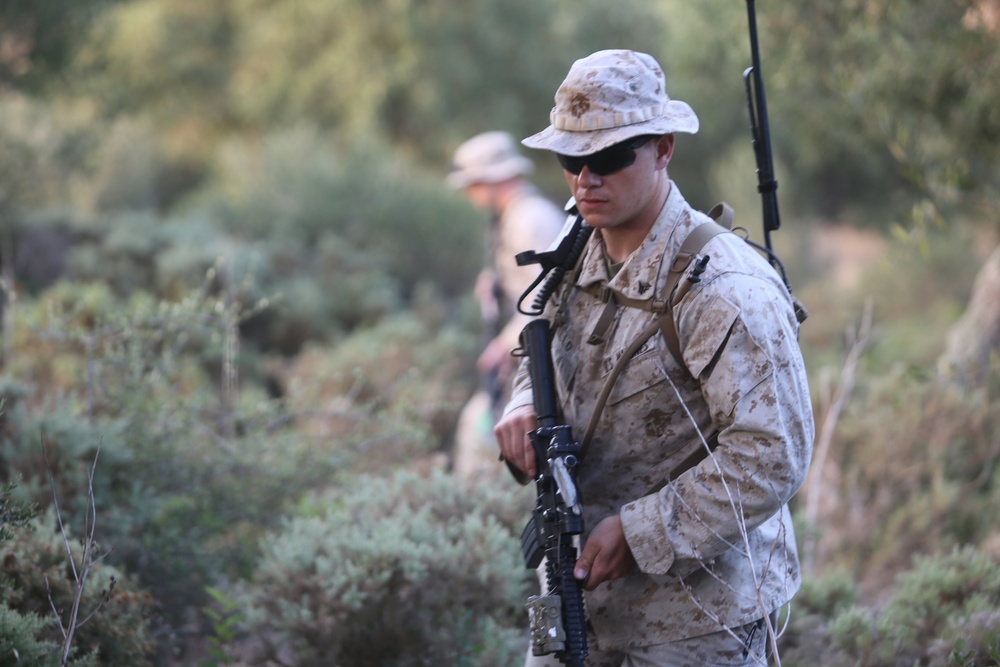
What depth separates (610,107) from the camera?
237cm

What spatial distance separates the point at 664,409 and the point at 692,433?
0.09m

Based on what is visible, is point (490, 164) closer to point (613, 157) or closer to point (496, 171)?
point (496, 171)

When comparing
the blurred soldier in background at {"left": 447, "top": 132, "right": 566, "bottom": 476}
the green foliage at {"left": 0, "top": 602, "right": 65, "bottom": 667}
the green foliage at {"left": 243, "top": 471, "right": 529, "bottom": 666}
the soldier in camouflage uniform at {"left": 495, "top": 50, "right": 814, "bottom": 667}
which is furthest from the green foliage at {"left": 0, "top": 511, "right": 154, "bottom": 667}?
the blurred soldier in background at {"left": 447, "top": 132, "right": 566, "bottom": 476}

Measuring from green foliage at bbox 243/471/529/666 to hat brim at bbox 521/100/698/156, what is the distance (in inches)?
70.9

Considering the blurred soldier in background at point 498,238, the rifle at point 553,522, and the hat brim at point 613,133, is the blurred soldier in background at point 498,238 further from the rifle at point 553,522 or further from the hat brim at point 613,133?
the hat brim at point 613,133

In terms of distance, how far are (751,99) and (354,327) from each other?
8.54 meters

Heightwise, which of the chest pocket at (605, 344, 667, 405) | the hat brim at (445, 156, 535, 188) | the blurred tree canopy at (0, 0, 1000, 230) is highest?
the blurred tree canopy at (0, 0, 1000, 230)

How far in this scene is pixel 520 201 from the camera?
20.1ft

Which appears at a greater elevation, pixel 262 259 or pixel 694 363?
pixel 262 259

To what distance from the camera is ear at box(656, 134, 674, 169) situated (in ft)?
8.02

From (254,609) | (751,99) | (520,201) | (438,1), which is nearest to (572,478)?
(751,99)

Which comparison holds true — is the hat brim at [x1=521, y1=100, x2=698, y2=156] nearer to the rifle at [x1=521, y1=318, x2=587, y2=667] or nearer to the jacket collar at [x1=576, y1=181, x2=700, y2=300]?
the jacket collar at [x1=576, y1=181, x2=700, y2=300]

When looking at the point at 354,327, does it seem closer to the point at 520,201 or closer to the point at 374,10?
the point at 520,201

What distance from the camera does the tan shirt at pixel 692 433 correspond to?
222 cm
